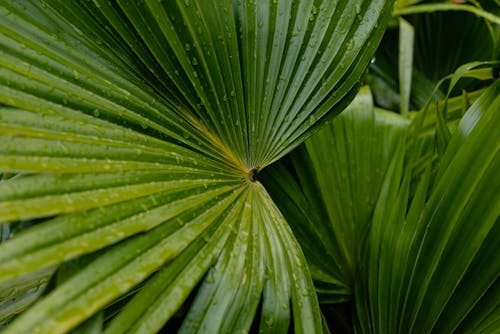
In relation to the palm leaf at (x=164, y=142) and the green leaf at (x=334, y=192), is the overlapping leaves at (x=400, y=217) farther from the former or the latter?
the palm leaf at (x=164, y=142)

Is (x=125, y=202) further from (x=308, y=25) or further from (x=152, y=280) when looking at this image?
(x=308, y=25)

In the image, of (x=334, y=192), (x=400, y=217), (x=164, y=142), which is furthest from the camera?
(x=334, y=192)

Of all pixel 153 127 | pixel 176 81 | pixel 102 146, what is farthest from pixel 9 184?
pixel 176 81

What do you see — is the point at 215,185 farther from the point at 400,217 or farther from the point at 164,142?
the point at 400,217

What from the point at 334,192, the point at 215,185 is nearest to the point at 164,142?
the point at 215,185

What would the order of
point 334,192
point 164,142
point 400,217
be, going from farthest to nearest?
point 334,192 → point 400,217 → point 164,142

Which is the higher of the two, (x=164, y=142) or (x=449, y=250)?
(x=164, y=142)

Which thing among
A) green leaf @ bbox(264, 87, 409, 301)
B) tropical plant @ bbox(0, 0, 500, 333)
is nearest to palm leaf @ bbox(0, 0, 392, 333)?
tropical plant @ bbox(0, 0, 500, 333)
